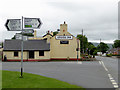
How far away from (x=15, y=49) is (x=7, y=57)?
2352mm

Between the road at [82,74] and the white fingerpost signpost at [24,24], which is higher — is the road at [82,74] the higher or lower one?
the lower one

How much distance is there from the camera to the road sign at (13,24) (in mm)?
10872

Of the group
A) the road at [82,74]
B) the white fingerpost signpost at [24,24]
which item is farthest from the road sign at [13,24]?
the road at [82,74]

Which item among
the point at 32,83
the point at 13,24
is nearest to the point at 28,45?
the point at 13,24

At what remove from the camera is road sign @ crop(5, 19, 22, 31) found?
Answer: 35.7 ft

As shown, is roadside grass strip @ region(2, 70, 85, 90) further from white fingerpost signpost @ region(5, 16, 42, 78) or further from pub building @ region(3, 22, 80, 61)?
pub building @ region(3, 22, 80, 61)

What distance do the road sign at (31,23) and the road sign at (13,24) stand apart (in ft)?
1.25

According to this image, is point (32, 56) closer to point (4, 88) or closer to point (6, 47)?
point (6, 47)

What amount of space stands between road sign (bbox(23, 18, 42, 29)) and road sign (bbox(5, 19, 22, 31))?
381mm

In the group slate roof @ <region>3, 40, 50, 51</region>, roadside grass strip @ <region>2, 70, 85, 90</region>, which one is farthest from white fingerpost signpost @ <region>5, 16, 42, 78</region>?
slate roof @ <region>3, 40, 50, 51</region>

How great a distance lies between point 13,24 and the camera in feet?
35.8

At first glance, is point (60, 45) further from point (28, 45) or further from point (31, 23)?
point (31, 23)

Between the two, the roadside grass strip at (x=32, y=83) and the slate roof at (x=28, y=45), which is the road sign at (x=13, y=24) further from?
the slate roof at (x=28, y=45)

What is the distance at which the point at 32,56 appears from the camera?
119 feet
